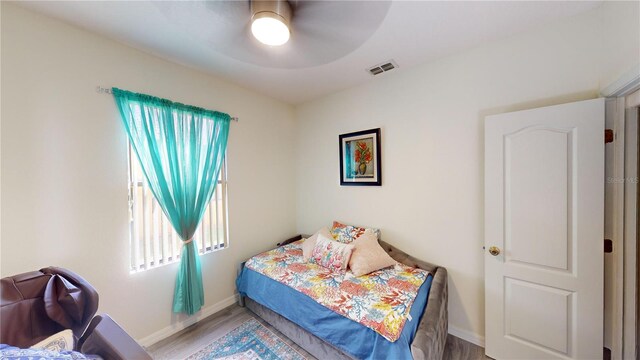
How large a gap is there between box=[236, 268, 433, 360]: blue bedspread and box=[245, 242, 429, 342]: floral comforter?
0.12 feet

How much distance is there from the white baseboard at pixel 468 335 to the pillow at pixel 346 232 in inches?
40.6

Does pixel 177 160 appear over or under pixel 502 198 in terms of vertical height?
over

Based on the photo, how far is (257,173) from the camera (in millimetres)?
2814

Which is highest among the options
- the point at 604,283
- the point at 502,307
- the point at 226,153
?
the point at 226,153

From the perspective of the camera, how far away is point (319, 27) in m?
1.31

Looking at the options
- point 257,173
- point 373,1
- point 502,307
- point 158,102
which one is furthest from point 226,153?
point 502,307

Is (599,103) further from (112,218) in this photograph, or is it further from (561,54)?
(112,218)

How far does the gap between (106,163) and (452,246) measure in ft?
9.68

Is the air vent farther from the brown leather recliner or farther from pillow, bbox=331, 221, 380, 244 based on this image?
the brown leather recliner

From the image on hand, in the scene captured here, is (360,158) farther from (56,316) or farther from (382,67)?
(56,316)

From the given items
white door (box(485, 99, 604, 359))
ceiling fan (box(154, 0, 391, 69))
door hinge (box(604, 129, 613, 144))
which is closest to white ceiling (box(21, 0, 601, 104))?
ceiling fan (box(154, 0, 391, 69))

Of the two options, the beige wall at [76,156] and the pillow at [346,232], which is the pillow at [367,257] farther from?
the beige wall at [76,156]

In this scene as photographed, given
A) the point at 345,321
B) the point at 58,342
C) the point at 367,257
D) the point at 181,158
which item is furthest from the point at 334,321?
the point at 181,158

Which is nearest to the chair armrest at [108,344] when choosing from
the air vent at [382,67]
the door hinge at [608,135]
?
the air vent at [382,67]
